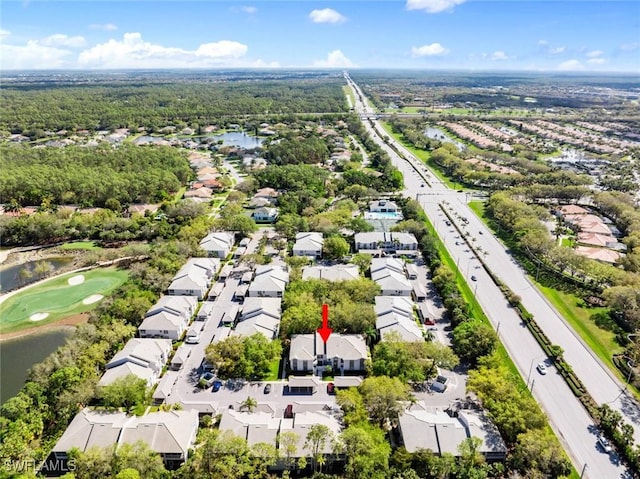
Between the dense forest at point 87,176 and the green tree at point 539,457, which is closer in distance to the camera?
the green tree at point 539,457

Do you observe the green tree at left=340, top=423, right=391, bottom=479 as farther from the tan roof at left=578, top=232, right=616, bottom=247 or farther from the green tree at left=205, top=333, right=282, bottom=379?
the tan roof at left=578, top=232, right=616, bottom=247

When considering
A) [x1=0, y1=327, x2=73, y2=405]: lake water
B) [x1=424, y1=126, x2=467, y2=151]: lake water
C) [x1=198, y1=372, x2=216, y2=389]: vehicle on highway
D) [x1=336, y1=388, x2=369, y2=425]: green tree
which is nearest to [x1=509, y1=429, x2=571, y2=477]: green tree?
[x1=336, y1=388, x2=369, y2=425]: green tree

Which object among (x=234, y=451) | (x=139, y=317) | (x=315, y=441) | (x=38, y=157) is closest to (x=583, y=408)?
(x=315, y=441)

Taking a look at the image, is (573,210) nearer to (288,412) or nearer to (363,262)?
(363,262)

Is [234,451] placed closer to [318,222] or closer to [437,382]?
[437,382]

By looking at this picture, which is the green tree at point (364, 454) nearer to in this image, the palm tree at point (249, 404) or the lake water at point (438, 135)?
the palm tree at point (249, 404)

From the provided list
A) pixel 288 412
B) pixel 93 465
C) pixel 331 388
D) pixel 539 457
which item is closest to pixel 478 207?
pixel 331 388

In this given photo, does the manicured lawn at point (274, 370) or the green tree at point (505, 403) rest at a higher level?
the green tree at point (505, 403)

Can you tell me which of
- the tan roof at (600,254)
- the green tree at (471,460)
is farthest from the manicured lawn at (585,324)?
the green tree at (471,460)

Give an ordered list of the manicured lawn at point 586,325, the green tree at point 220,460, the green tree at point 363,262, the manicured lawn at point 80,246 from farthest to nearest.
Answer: the manicured lawn at point 80,246 → the green tree at point 363,262 → the manicured lawn at point 586,325 → the green tree at point 220,460
